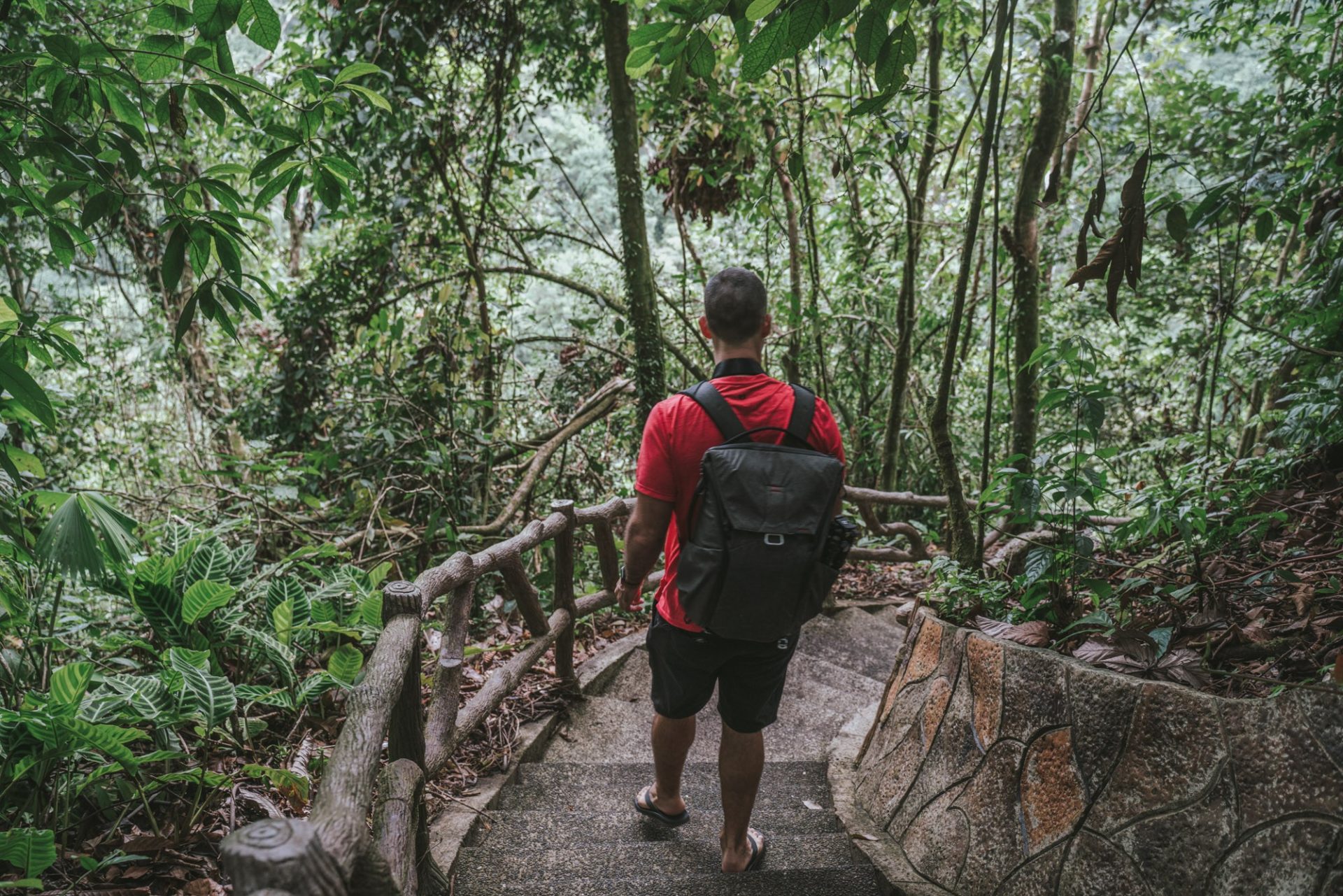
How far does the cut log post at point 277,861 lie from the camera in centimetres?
85

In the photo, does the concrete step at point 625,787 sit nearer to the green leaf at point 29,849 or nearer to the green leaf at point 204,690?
the green leaf at point 204,690

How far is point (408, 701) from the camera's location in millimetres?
1818

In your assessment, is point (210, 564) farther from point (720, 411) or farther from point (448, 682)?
point (720, 411)

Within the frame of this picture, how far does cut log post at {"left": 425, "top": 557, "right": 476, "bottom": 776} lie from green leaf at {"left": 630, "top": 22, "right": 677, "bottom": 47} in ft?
4.85

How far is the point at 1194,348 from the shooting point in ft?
19.8

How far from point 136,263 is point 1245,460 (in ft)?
24.4

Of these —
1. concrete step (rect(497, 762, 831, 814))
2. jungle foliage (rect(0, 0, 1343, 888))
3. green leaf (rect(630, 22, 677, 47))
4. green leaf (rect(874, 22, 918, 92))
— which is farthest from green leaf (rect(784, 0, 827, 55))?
concrete step (rect(497, 762, 831, 814))

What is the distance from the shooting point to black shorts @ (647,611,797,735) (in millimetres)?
2170

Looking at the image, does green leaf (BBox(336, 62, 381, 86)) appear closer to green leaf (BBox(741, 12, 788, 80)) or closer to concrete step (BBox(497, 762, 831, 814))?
green leaf (BBox(741, 12, 788, 80))

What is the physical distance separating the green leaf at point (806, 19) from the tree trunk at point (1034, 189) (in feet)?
7.23

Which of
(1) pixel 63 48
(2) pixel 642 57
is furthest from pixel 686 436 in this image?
(1) pixel 63 48

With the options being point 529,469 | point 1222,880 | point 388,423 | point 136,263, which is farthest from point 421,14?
point 1222,880

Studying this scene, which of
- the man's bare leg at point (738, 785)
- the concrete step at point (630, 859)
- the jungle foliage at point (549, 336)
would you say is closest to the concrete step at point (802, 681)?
the jungle foliage at point (549, 336)

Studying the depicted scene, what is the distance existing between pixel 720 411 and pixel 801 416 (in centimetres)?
23
